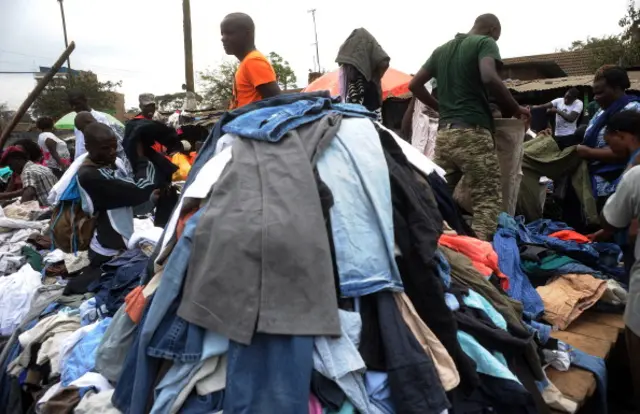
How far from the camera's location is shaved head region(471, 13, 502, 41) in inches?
145

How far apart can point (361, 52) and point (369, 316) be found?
2.84 meters

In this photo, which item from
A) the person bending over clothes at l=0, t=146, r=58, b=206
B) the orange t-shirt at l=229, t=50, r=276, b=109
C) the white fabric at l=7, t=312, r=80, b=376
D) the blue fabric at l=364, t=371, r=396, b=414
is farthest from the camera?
the person bending over clothes at l=0, t=146, r=58, b=206

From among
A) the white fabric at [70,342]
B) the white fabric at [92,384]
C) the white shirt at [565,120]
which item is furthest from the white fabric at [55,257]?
the white shirt at [565,120]

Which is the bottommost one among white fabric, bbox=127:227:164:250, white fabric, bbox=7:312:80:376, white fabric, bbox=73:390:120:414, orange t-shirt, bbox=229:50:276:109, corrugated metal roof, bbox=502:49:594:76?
white fabric, bbox=7:312:80:376

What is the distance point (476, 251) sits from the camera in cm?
244

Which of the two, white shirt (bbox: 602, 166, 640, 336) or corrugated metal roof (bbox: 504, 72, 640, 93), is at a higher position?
corrugated metal roof (bbox: 504, 72, 640, 93)

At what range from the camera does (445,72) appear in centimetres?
360

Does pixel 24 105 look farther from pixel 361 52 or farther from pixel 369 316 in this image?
pixel 369 316

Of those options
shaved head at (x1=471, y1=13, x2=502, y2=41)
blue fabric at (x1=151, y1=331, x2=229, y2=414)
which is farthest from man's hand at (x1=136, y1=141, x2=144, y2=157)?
shaved head at (x1=471, y1=13, x2=502, y2=41)

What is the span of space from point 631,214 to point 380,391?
71.9 inches

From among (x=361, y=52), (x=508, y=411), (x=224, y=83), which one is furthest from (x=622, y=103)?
(x=224, y=83)

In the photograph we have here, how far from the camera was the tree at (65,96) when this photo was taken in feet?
95.6

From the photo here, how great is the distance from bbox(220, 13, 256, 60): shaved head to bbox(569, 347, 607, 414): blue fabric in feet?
9.94

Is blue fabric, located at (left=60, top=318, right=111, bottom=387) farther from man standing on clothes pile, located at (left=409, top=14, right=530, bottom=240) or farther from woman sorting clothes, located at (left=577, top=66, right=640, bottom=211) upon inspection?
woman sorting clothes, located at (left=577, top=66, right=640, bottom=211)
